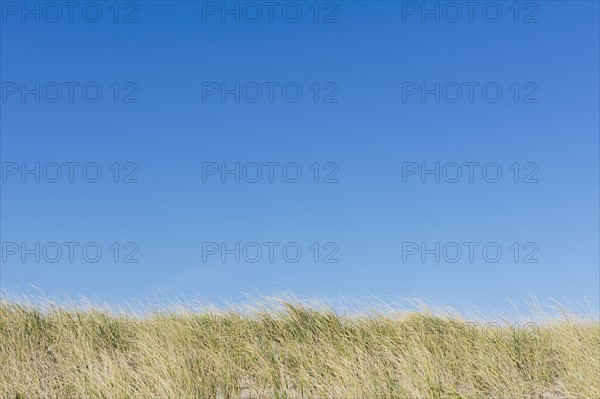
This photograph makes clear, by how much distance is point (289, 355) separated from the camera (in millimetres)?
7406

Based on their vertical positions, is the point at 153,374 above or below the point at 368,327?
below

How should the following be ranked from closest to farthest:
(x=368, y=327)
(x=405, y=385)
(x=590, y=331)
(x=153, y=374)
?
1. (x=405, y=385)
2. (x=153, y=374)
3. (x=368, y=327)
4. (x=590, y=331)

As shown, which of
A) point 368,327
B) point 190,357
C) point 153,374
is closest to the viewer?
point 153,374

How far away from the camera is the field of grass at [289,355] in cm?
653

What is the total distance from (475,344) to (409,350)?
0.95 metres

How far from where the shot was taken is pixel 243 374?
707 cm

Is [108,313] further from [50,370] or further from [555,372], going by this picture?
[555,372]

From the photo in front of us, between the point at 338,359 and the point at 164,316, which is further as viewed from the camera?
the point at 164,316

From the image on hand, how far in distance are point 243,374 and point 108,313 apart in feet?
11.5

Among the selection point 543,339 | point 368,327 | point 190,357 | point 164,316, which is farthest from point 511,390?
point 164,316

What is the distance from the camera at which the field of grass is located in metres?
6.53

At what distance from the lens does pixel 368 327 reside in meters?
8.48

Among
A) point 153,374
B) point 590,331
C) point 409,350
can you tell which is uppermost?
point 590,331

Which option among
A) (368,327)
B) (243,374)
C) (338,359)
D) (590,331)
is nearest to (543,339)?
(590,331)
